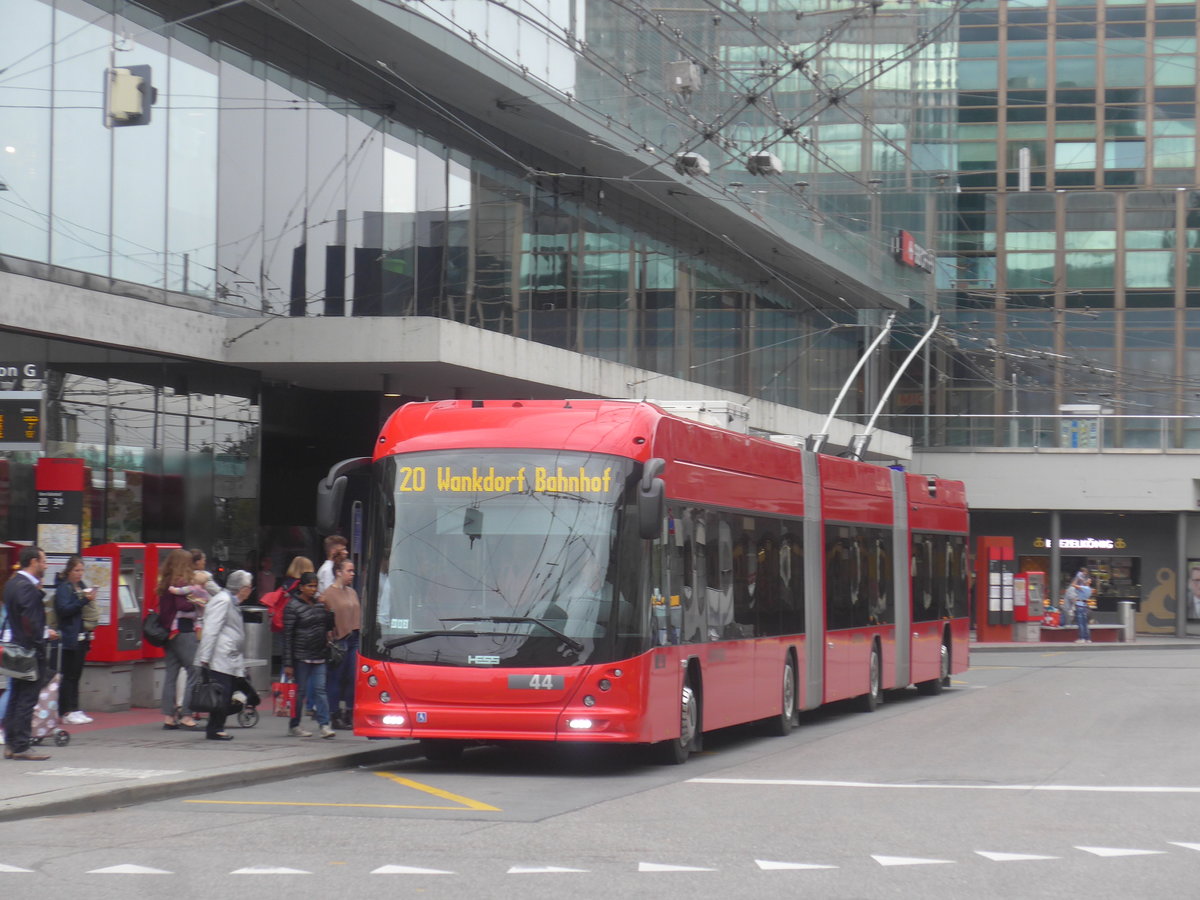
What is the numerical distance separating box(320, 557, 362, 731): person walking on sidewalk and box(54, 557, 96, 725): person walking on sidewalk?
221 cm

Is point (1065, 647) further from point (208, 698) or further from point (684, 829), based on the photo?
point (684, 829)

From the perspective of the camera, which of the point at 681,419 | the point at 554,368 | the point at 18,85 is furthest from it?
the point at 554,368

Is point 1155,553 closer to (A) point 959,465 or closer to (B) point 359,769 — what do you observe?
(A) point 959,465

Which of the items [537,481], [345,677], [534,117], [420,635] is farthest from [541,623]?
[534,117]

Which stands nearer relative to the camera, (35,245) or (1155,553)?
(35,245)

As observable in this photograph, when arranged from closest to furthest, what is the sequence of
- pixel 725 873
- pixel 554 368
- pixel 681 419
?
pixel 725 873 → pixel 681 419 → pixel 554 368

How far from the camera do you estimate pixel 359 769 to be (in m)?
14.7

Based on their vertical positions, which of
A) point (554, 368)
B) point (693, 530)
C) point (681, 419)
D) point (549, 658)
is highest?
point (554, 368)

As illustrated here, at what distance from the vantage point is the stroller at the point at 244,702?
16.8 metres

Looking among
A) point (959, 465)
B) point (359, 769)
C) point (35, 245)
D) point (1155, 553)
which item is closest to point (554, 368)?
point (35, 245)

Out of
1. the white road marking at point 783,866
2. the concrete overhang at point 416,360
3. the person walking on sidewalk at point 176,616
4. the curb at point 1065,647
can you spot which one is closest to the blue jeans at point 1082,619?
→ the curb at point 1065,647

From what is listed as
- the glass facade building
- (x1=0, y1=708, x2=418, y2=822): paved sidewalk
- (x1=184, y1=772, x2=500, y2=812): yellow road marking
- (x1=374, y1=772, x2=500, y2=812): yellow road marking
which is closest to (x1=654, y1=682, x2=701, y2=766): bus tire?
(x1=0, y1=708, x2=418, y2=822): paved sidewalk

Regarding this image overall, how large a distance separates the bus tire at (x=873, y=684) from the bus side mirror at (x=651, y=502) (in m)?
9.46

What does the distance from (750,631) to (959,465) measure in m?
35.7
